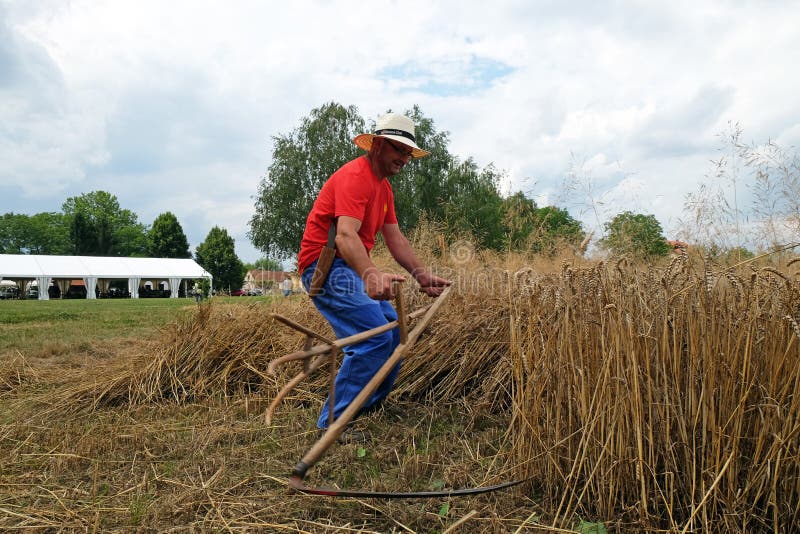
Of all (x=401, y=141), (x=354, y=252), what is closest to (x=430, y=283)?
(x=354, y=252)

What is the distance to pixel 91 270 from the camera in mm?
34500

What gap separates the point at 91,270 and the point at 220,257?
58.6 ft

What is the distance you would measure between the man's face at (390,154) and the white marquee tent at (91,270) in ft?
104

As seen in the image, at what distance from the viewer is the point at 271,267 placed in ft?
23.0

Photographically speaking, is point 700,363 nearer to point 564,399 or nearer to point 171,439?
point 564,399

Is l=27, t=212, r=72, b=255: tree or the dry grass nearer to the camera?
the dry grass

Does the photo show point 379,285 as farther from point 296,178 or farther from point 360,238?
point 296,178

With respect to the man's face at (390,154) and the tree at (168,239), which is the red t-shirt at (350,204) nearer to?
the man's face at (390,154)

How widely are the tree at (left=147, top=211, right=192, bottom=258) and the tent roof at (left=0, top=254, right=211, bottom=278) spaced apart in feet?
55.6

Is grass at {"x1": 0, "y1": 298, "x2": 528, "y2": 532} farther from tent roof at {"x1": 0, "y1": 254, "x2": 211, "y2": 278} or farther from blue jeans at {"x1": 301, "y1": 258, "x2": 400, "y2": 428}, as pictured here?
tent roof at {"x1": 0, "y1": 254, "x2": 211, "y2": 278}

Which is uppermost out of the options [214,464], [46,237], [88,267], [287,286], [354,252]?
A: [46,237]

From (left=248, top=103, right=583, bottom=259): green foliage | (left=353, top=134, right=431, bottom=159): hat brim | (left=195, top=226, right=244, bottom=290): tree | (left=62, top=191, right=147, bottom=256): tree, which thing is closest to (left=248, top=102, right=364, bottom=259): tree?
(left=248, top=103, right=583, bottom=259): green foliage

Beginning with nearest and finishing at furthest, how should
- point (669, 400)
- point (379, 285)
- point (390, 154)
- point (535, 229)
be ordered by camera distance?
point (669, 400), point (379, 285), point (390, 154), point (535, 229)

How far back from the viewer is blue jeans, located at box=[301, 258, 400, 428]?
2590 millimetres
